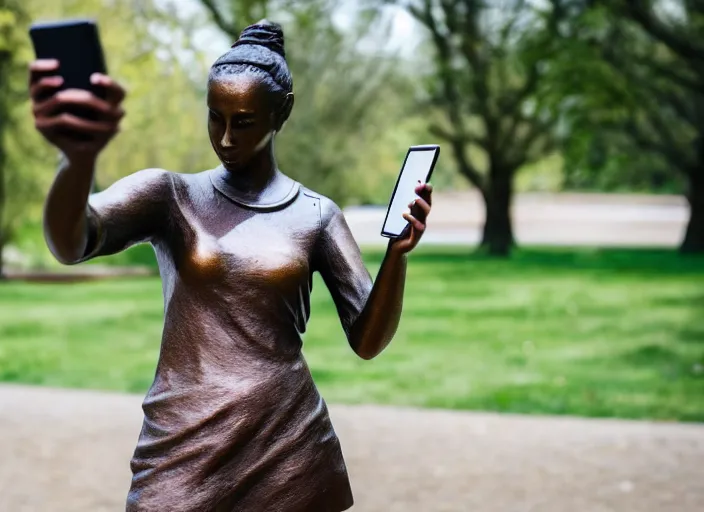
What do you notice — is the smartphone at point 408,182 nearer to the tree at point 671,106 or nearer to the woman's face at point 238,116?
the woman's face at point 238,116

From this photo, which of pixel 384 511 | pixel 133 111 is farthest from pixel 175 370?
pixel 133 111

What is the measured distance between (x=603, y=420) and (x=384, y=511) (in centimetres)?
425

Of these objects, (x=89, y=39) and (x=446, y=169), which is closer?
(x=89, y=39)

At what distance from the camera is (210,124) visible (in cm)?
320

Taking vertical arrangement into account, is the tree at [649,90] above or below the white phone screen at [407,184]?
below

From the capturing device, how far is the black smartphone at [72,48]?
2447 millimetres

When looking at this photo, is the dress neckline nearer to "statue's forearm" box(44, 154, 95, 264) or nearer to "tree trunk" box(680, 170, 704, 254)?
"statue's forearm" box(44, 154, 95, 264)

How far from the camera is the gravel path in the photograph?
24.6ft

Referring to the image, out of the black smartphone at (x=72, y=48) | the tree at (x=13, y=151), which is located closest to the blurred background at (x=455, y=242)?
the tree at (x=13, y=151)

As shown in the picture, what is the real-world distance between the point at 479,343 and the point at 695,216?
53.2 ft

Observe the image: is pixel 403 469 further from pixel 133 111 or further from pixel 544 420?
pixel 133 111

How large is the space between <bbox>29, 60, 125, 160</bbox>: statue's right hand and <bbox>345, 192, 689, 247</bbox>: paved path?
27207 millimetres

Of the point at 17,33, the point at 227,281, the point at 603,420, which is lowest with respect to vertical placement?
the point at 603,420

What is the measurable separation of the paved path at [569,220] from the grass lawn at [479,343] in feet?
29.5
